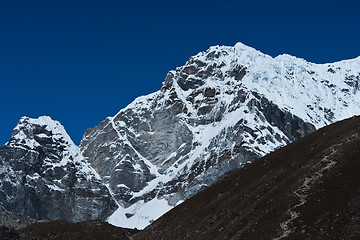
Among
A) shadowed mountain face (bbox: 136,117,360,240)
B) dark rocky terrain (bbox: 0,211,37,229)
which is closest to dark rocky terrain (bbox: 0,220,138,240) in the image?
shadowed mountain face (bbox: 136,117,360,240)

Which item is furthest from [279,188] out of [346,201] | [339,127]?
[339,127]

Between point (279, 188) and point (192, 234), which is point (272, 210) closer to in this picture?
point (279, 188)

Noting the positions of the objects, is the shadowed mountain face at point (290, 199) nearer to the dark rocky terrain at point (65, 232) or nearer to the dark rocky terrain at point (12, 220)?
the dark rocky terrain at point (65, 232)

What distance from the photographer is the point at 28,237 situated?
8569cm

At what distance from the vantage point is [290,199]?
189ft

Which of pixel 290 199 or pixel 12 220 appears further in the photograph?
pixel 12 220

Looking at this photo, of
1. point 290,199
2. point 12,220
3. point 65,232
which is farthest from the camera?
point 12,220

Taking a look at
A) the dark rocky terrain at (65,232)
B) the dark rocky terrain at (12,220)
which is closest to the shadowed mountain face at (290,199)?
the dark rocky terrain at (65,232)

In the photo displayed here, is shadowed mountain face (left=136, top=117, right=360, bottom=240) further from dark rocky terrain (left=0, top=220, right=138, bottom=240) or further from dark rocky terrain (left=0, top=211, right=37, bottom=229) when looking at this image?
dark rocky terrain (left=0, top=211, right=37, bottom=229)

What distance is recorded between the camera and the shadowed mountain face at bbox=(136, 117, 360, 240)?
164ft

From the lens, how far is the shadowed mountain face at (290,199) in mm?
50062

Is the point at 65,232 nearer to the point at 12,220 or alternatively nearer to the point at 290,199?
the point at 290,199

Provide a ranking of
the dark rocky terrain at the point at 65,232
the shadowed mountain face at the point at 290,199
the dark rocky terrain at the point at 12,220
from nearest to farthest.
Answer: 1. the shadowed mountain face at the point at 290,199
2. the dark rocky terrain at the point at 65,232
3. the dark rocky terrain at the point at 12,220

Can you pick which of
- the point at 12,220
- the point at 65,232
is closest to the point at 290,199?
the point at 65,232
